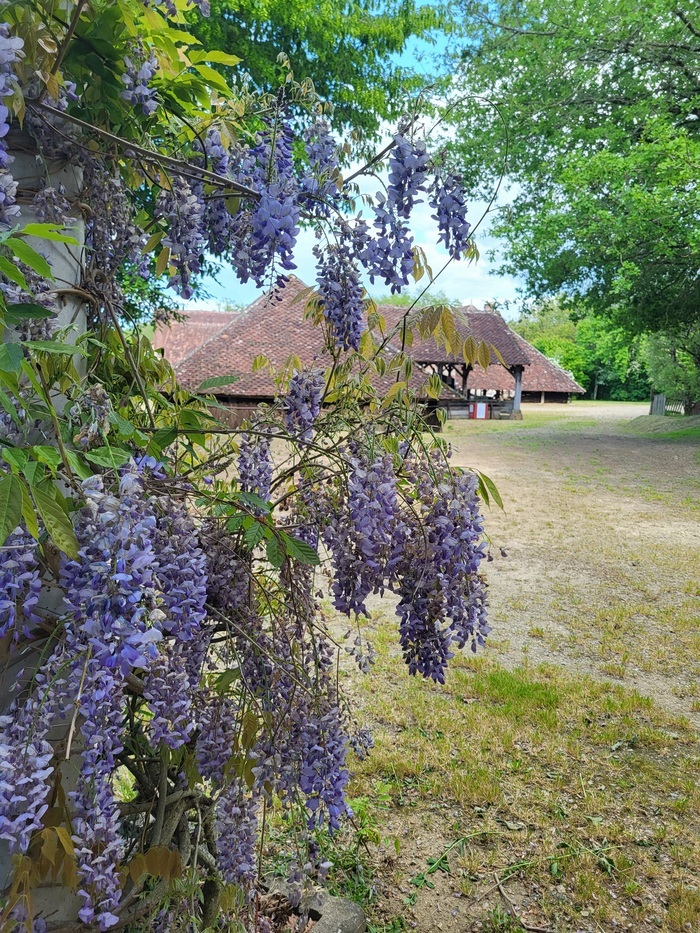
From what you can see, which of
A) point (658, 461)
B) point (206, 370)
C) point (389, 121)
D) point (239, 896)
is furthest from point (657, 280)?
point (239, 896)

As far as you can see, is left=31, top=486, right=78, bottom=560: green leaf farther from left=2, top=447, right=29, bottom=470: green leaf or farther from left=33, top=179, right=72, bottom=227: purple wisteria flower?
left=33, top=179, right=72, bottom=227: purple wisteria flower

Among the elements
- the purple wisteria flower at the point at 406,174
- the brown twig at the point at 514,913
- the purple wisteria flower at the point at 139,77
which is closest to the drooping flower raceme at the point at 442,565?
the purple wisteria flower at the point at 406,174

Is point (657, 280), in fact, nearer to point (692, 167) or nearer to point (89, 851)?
point (692, 167)

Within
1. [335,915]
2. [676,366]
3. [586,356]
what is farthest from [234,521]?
[586,356]

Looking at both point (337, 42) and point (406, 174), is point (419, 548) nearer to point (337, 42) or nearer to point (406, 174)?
point (406, 174)

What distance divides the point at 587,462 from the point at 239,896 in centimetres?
1624

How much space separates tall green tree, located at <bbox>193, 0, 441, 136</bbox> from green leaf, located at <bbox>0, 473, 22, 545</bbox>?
15.4 meters

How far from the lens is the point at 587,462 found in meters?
16.8

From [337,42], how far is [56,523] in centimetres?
1751

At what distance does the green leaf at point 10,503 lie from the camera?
3.04ft

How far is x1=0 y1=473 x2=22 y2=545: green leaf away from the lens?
3.04ft

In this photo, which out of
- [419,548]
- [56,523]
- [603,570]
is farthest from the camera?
[603,570]

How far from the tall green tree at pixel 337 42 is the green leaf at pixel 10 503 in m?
15.4

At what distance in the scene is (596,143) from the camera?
16.7 m
